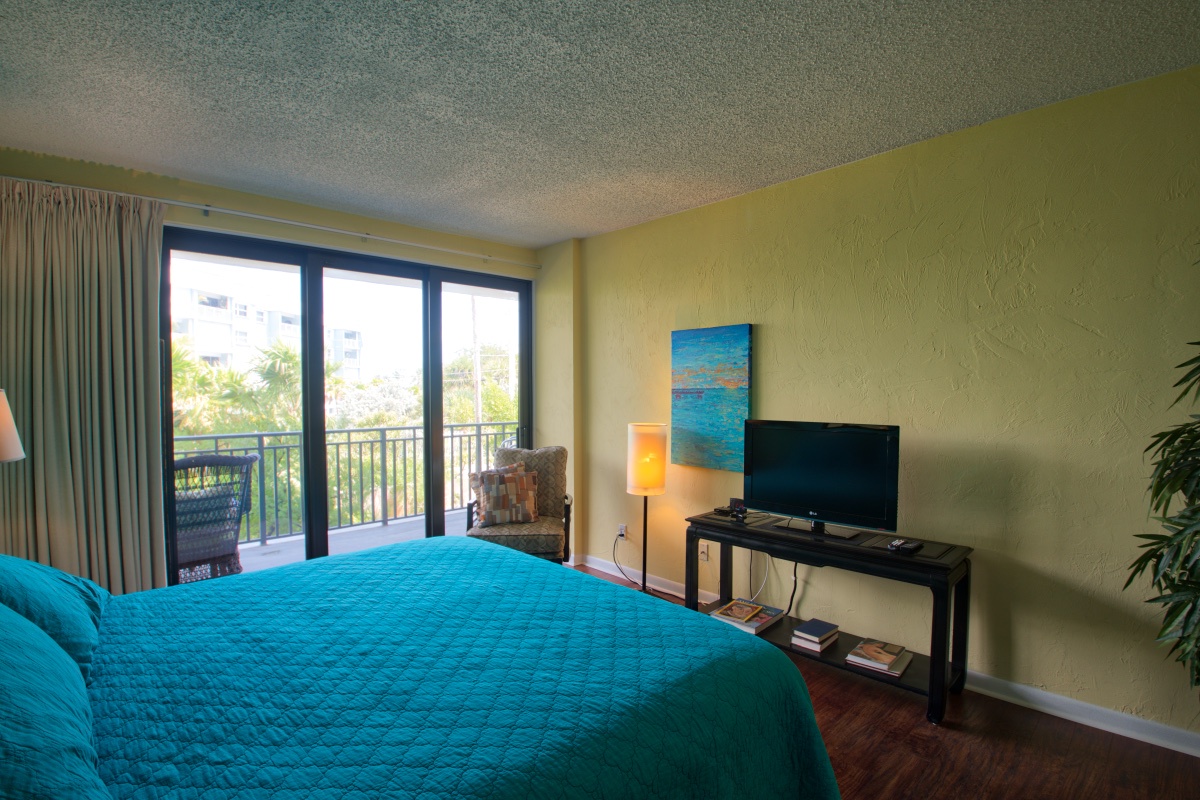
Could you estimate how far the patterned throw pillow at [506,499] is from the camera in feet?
12.9

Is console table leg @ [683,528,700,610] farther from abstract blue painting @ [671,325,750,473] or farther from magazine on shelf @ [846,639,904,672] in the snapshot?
magazine on shelf @ [846,639,904,672]

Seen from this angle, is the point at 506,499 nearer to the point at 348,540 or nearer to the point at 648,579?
the point at 648,579

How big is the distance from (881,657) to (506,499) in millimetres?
2388

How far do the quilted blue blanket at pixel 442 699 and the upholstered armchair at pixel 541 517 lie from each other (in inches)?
68.3

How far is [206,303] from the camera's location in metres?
3.53

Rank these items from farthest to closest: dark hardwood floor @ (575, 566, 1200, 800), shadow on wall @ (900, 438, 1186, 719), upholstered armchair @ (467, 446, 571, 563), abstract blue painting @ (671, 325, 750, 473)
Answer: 1. upholstered armchair @ (467, 446, 571, 563)
2. abstract blue painting @ (671, 325, 750, 473)
3. shadow on wall @ (900, 438, 1186, 719)
4. dark hardwood floor @ (575, 566, 1200, 800)

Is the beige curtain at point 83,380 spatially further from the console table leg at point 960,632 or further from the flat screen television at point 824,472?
the console table leg at point 960,632

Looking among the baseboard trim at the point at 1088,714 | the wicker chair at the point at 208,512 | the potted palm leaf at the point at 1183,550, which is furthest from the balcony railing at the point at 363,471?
the potted palm leaf at the point at 1183,550

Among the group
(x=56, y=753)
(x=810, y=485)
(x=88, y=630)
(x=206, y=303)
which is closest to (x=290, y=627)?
(x=88, y=630)

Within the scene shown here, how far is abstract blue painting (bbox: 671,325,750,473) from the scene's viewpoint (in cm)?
351

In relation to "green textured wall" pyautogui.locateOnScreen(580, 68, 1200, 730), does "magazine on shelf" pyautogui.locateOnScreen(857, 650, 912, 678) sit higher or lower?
lower

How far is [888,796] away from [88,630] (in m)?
2.52

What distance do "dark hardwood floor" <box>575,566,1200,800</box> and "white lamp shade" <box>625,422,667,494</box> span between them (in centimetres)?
151

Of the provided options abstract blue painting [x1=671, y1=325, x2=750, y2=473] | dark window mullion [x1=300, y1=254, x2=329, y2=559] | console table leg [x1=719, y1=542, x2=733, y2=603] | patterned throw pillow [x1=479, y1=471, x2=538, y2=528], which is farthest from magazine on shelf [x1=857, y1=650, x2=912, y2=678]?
dark window mullion [x1=300, y1=254, x2=329, y2=559]
